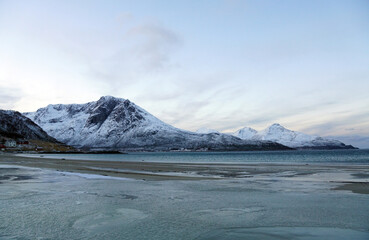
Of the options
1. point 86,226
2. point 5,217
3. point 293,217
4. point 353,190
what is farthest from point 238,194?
point 5,217

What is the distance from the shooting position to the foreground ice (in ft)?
30.3

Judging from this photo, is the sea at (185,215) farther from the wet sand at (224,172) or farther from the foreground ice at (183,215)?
the wet sand at (224,172)

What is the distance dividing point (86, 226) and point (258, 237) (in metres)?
5.94

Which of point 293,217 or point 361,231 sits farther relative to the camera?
point 293,217

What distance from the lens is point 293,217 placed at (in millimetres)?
11305

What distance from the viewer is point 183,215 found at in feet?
38.4

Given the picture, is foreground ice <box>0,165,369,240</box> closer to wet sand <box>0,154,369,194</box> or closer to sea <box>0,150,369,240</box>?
sea <box>0,150,369,240</box>

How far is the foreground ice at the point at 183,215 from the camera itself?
9250 millimetres

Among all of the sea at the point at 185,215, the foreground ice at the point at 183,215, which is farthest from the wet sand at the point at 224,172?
the foreground ice at the point at 183,215

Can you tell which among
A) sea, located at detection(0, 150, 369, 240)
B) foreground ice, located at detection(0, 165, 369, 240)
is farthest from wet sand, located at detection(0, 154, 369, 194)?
foreground ice, located at detection(0, 165, 369, 240)

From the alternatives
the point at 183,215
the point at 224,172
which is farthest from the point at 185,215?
the point at 224,172

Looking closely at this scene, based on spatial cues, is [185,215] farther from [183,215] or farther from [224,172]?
[224,172]

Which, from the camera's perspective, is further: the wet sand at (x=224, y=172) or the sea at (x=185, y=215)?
the wet sand at (x=224, y=172)

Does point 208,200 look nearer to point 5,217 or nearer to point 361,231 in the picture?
point 361,231
